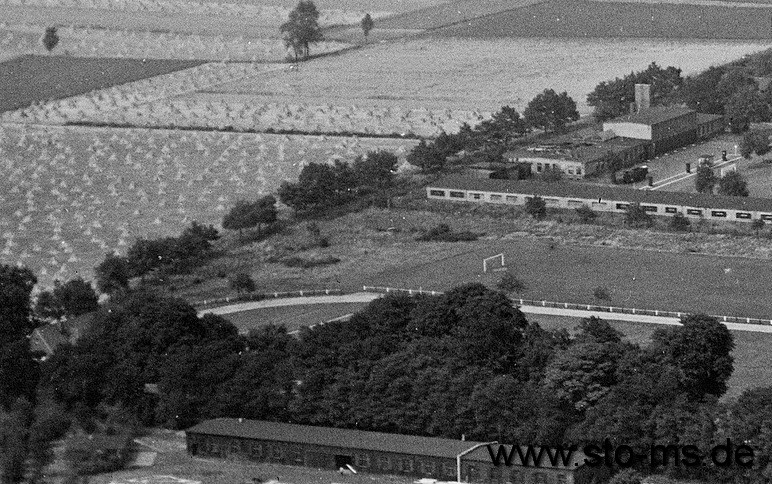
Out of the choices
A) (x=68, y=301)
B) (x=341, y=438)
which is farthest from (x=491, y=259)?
(x=341, y=438)

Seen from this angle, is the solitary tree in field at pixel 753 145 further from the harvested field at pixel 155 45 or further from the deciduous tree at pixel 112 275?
the harvested field at pixel 155 45

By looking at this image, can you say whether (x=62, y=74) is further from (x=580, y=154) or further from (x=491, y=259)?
(x=491, y=259)

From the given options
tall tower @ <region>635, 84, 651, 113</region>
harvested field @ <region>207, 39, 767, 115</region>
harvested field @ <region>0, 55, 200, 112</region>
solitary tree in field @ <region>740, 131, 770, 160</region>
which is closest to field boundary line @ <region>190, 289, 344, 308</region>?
solitary tree in field @ <region>740, 131, 770, 160</region>

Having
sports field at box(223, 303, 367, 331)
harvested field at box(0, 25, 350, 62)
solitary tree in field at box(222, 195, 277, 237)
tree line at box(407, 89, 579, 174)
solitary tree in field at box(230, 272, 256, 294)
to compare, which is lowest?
sports field at box(223, 303, 367, 331)

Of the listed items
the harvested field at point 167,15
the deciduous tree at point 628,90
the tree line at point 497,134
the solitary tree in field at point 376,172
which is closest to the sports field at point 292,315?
the solitary tree in field at point 376,172

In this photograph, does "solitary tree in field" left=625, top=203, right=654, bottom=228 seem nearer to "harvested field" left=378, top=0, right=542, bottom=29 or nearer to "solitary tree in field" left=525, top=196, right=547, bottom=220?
"solitary tree in field" left=525, top=196, right=547, bottom=220

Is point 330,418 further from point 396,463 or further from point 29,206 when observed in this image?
point 29,206
